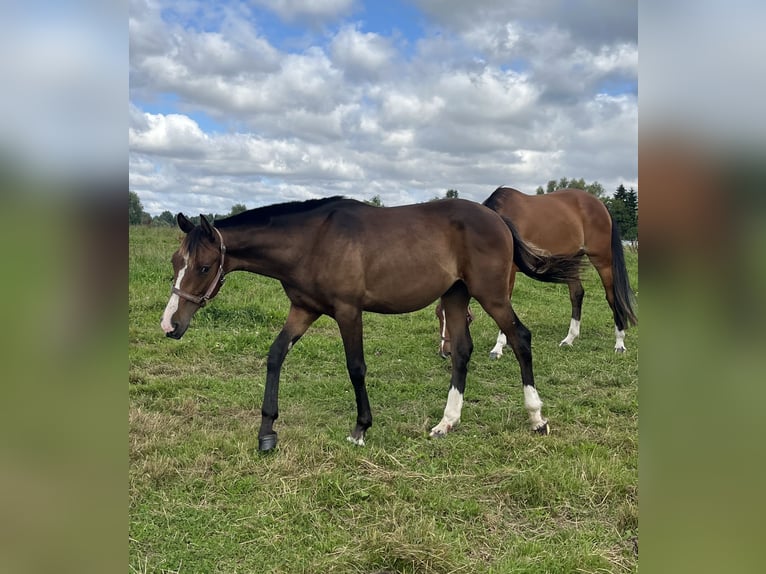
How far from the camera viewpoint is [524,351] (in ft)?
15.1

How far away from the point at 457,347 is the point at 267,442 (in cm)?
192

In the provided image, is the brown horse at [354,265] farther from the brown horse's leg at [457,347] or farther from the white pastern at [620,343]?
the white pastern at [620,343]

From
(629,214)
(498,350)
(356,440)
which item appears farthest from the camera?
(498,350)

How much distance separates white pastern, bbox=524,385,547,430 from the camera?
Result: 14.6 feet

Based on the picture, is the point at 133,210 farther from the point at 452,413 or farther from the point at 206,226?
the point at 452,413

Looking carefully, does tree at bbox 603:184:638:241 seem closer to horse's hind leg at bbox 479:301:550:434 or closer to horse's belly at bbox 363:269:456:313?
horse's hind leg at bbox 479:301:550:434

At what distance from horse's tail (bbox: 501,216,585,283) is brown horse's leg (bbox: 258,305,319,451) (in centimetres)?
202

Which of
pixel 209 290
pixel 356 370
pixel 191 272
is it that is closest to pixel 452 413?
pixel 356 370
